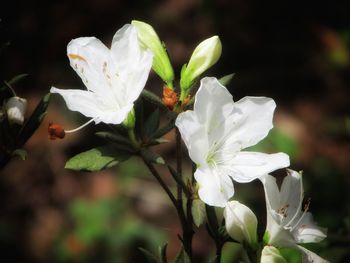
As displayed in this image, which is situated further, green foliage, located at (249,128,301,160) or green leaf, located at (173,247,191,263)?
green foliage, located at (249,128,301,160)

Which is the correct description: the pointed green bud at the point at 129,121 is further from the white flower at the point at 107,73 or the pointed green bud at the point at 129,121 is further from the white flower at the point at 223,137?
the white flower at the point at 223,137

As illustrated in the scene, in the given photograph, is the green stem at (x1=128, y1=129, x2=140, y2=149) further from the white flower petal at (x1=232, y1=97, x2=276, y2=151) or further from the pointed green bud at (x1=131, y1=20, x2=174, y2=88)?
the white flower petal at (x1=232, y1=97, x2=276, y2=151)

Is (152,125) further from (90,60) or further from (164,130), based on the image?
(90,60)

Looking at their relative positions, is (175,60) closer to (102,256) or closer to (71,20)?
(71,20)

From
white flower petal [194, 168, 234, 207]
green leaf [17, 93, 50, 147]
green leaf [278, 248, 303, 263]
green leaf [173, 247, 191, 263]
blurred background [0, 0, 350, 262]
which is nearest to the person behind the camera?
white flower petal [194, 168, 234, 207]

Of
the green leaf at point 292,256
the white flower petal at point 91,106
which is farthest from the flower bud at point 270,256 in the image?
the green leaf at point 292,256

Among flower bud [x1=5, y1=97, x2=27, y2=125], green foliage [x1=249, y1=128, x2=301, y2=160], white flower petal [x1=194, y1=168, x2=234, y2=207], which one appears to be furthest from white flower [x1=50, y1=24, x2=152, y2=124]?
green foliage [x1=249, y1=128, x2=301, y2=160]

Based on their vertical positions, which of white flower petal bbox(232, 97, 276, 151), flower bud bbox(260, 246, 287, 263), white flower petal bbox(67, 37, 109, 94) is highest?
white flower petal bbox(67, 37, 109, 94)
